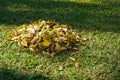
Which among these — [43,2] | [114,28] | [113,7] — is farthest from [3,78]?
[113,7]

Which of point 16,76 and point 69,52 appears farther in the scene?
point 69,52

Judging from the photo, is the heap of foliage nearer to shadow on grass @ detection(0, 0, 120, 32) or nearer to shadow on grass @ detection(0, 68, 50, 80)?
shadow on grass @ detection(0, 0, 120, 32)

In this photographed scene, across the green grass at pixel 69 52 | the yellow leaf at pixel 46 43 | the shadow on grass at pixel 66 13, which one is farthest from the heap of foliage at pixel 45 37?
the shadow on grass at pixel 66 13

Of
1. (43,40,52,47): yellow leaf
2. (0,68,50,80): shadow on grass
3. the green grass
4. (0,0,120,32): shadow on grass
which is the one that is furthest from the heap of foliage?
(0,68,50,80): shadow on grass

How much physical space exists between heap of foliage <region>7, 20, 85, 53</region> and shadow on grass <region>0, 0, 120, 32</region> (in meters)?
0.56

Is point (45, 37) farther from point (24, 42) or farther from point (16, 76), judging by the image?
point (16, 76)

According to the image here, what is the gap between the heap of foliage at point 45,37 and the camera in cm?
563

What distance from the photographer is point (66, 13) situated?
288 inches

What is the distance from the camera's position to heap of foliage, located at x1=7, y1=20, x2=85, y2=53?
563 centimetres

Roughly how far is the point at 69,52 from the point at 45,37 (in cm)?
50

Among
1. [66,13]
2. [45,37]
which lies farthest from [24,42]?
[66,13]

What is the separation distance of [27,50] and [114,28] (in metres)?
2.03

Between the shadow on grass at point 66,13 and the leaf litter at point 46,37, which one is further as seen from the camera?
the shadow on grass at point 66,13

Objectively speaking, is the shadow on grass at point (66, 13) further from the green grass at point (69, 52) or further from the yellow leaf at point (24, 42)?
the yellow leaf at point (24, 42)
